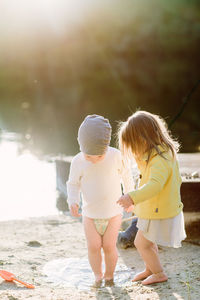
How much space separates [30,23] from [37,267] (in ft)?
92.6

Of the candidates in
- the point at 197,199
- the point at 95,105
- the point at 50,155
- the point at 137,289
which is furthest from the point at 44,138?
the point at 137,289

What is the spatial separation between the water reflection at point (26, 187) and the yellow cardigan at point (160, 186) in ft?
14.2

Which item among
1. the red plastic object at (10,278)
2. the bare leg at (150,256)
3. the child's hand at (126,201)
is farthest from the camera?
the red plastic object at (10,278)

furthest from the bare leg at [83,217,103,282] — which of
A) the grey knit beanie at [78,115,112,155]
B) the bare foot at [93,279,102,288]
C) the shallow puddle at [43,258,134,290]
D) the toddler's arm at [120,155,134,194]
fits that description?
the grey knit beanie at [78,115,112,155]

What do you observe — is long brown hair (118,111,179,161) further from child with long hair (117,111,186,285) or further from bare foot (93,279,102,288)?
bare foot (93,279,102,288)

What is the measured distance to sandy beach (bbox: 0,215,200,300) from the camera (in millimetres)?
2602

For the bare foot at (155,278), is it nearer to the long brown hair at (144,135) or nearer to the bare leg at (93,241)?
the bare leg at (93,241)

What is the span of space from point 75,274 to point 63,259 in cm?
46

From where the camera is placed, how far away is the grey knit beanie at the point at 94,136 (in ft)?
9.02

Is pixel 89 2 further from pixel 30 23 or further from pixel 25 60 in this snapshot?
pixel 25 60

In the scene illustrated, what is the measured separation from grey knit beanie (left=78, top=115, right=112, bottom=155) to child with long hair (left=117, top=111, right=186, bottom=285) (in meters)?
0.11

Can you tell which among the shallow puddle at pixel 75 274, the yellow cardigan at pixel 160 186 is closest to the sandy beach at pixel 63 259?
the shallow puddle at pixel 75 274

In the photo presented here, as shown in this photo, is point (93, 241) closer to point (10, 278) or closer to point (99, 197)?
point (99, 197)

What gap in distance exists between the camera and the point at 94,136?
108 inches
